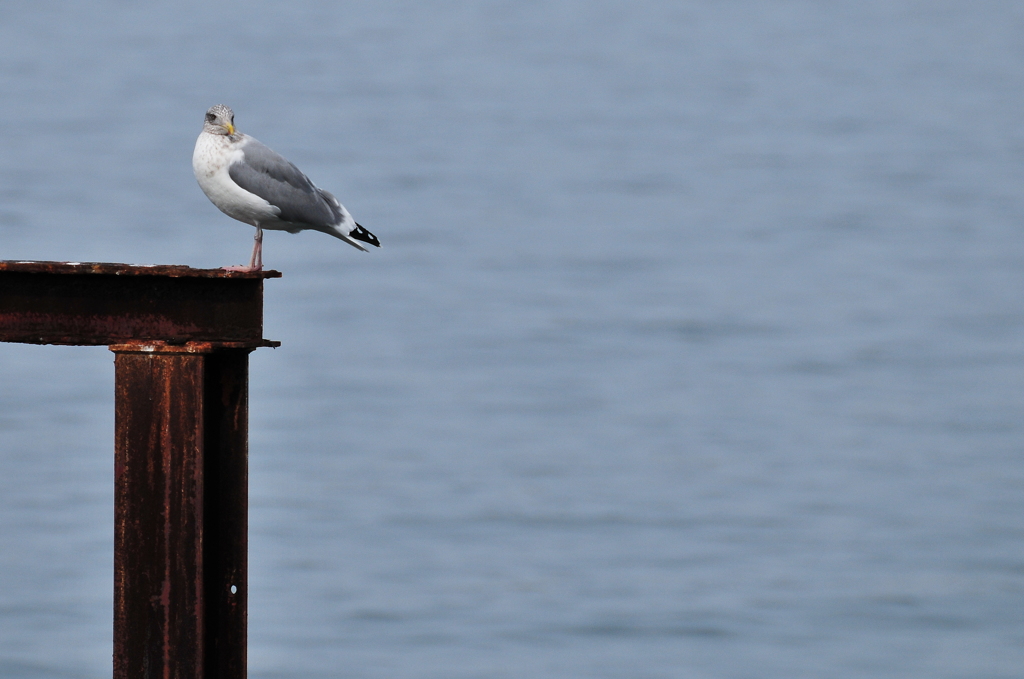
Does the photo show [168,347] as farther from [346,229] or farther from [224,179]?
[346,229]

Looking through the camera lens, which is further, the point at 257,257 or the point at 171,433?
the point at 257,257

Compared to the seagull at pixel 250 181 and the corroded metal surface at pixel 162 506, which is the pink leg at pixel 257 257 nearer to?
the seagull at pixel 250 181

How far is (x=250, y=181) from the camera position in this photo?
7.11 m

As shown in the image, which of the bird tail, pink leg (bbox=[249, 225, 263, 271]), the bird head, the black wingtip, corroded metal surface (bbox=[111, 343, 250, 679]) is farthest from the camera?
the black wingtip

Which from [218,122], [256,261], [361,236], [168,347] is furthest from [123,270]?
[361,236]

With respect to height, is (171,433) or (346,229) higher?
(346,229)

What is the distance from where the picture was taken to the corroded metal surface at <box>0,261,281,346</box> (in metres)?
5.79

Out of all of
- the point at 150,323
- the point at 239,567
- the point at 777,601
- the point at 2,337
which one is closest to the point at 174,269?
the point at 150,323

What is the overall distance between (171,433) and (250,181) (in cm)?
180

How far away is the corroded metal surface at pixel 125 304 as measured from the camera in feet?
19.0

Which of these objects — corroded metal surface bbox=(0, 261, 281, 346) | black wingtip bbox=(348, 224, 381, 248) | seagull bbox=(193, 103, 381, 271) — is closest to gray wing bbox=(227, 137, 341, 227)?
seagull bbox=(193, 103, 381, 271)

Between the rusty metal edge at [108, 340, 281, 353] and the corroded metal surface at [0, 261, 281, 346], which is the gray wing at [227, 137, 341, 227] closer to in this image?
the corroded metal surface at [0, 261, 281, 346]

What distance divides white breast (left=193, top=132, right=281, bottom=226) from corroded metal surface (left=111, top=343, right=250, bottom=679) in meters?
1.52

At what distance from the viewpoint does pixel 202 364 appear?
5656mm
